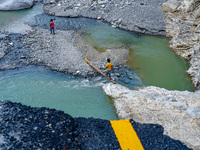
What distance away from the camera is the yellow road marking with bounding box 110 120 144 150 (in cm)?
721

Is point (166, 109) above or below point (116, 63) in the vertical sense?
below

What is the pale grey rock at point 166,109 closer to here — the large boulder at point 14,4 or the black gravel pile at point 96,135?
the black gravel pile at point 96,135

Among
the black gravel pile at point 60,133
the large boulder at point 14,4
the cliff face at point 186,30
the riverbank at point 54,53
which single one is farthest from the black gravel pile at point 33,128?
the large boulder at point 14,4

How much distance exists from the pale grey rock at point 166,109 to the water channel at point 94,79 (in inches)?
31.9

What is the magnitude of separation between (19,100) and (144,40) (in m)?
13.3

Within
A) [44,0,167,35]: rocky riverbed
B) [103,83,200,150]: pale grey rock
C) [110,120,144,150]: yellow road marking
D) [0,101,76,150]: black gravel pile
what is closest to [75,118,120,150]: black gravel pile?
[110,120,144,150]: yellow road marking

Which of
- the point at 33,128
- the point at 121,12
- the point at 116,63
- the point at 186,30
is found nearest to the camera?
the point at 33,128

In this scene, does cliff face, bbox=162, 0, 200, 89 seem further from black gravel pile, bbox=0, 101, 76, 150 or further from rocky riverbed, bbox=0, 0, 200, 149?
black gravel pile, bbox=0, 101, 76, 150

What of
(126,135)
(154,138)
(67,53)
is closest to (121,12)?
(67,53)

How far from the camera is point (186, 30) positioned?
15977mm

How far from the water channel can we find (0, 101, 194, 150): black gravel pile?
1.22 metres

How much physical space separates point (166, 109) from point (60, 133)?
5554mm

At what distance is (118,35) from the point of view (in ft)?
61.1

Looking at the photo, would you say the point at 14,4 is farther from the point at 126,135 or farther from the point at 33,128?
the point at 126,135
